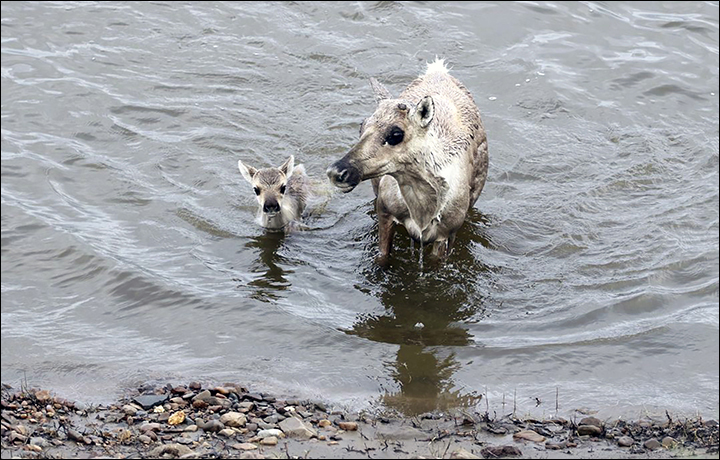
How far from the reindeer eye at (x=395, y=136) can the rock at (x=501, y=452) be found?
3083 mm

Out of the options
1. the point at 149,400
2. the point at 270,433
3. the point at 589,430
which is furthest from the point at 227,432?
the point at 589,430

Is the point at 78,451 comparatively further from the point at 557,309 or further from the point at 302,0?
the point at 302,0

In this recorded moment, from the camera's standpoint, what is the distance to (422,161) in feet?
29.4

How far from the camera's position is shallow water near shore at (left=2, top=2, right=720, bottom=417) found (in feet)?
28.4

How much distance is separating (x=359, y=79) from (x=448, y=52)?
1.78m

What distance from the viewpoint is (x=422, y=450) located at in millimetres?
6637

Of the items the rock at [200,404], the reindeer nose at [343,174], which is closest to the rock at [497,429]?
the rock at [200,404]

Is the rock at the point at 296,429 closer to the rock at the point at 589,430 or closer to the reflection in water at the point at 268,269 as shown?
the rock at the point at 589,430

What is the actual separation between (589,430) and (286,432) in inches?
86.6

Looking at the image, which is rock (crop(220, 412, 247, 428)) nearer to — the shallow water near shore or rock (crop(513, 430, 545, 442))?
the shallow water near shore

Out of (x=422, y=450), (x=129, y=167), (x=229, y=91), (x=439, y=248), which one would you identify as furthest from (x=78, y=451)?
(x=229, y=91)

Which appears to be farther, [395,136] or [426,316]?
[426,316]

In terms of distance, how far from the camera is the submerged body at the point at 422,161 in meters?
8.53

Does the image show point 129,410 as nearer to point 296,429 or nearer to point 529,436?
point 296,429
